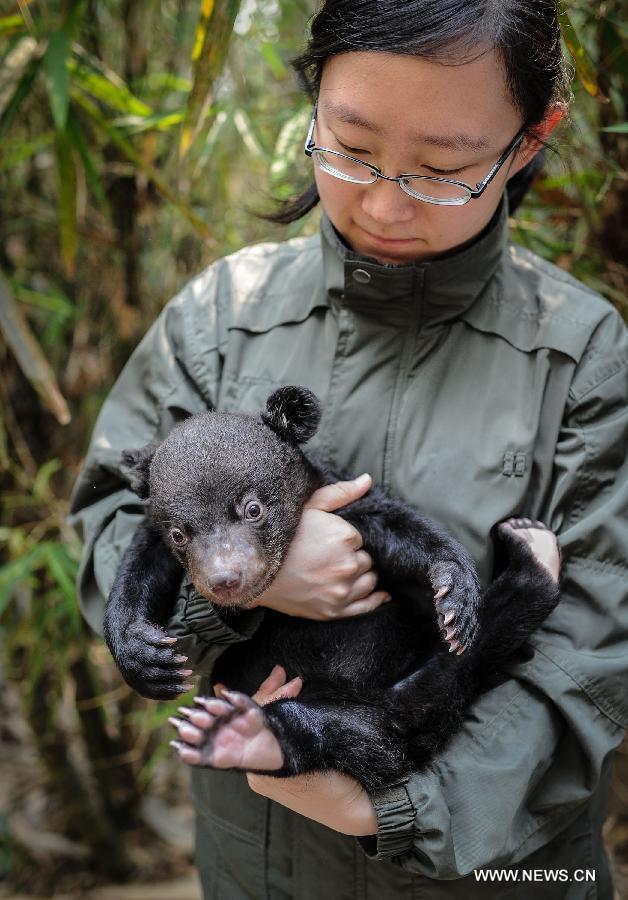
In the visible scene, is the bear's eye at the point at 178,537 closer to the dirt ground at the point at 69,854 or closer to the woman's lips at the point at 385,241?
the woman's lips at the point at 385,241

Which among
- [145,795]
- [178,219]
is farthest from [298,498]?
[145,795]

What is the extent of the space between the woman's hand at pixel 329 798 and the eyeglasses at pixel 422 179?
1.33 metres

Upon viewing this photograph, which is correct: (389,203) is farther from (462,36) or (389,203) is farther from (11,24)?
(11,24)

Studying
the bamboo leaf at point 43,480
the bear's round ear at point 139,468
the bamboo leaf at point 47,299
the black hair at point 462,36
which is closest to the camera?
the black hair at point 462,36

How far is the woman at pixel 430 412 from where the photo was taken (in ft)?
6.05

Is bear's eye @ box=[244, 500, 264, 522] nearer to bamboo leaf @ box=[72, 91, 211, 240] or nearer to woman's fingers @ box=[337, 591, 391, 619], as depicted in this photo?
woman's fingers @ box=[337, 591, 391, 619]

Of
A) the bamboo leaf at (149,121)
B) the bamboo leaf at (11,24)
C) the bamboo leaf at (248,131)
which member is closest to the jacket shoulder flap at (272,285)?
the bamboo leaf at (149,121)

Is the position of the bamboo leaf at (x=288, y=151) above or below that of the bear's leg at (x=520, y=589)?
above

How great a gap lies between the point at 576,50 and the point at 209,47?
3.60 feet

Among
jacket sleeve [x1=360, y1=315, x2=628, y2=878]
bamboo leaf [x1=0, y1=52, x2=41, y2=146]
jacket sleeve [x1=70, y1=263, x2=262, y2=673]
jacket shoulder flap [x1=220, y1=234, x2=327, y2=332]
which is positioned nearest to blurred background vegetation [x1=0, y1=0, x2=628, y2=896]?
bamboo leaf [x1=0, y1=52, x2=41, y2=146]

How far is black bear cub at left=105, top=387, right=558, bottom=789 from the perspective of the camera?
6.42ft

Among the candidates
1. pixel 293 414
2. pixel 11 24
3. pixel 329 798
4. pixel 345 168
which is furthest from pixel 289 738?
pixel 11 24

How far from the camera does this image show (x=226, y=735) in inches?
65.6

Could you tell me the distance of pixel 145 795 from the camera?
4746mm
